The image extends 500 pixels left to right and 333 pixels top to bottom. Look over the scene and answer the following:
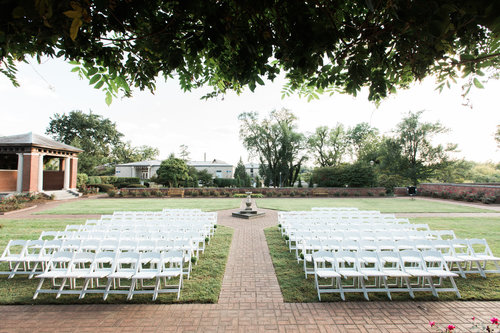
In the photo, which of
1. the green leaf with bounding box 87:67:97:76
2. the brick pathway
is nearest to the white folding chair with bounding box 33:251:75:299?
the brick pathway

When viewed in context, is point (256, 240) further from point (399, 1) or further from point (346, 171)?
point (346, 171)

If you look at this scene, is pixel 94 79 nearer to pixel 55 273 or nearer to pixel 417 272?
pixel 55 273

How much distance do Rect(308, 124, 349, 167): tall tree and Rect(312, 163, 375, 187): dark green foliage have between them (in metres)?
11.1

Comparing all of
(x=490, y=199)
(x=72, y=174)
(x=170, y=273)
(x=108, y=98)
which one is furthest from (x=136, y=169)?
(x=490, y=199)

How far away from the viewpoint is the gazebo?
23234mm

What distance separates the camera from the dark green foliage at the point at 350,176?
3216 centimetres

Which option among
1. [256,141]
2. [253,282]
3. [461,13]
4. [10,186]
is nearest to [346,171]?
[256,141]

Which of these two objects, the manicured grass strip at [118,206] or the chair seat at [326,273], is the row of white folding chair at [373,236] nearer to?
the chair seat at [326,273]

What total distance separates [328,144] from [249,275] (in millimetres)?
42524

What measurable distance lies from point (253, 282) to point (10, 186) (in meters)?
31.5

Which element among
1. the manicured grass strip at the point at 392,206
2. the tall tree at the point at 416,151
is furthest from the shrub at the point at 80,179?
the tall tree at the point at 416,151

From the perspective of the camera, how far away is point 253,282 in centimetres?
558

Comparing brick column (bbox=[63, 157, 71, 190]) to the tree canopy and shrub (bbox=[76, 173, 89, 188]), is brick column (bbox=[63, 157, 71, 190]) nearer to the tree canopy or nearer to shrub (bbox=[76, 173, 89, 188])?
shrub (bbox=[76, 173, 89, 188])

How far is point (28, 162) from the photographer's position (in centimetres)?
2327
